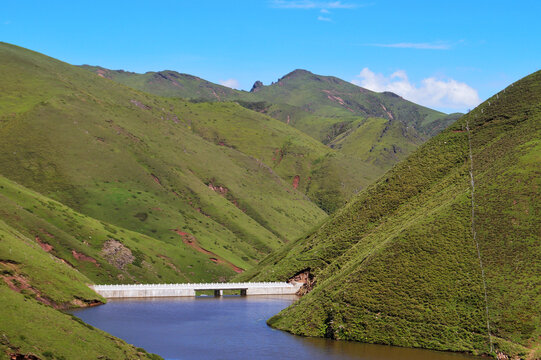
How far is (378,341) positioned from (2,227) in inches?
2883

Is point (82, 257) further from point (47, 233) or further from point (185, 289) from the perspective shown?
point (185, 289)

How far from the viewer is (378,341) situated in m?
85.6

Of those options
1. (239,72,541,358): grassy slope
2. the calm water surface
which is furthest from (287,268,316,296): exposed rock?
(239,72,541,358): grassy slope

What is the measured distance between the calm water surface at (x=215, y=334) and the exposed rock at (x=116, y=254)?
1303 inches

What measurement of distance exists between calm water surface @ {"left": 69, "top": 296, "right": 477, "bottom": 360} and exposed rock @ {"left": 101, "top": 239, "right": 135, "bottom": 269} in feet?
109

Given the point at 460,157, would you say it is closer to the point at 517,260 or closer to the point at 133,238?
the point at 517,260

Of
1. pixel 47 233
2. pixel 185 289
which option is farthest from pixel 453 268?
pixel 47 233

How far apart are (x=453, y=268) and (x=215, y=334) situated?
124 feet

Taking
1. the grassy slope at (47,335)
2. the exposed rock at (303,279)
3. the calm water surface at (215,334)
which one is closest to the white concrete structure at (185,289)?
the exposed rock at (303,279)

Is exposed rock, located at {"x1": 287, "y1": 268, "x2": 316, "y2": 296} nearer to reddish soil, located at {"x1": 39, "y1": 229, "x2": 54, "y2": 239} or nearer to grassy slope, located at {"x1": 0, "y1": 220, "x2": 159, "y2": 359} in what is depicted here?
reddish soil, located at {"x1": 39, "y1": 229, "x2": 54, "y2": 239}

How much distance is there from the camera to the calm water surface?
81188 millimetres

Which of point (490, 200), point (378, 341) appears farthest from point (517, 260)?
point (378, 341)

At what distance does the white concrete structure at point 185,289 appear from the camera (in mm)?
135500

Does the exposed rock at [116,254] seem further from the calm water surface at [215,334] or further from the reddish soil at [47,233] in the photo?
the calm water surface at [215,334]
